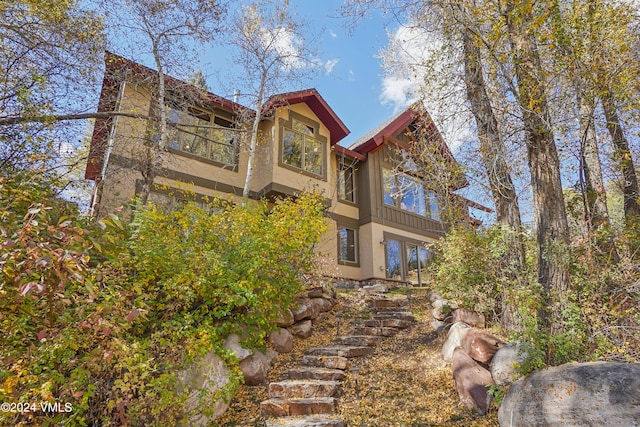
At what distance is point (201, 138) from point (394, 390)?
8670 mm

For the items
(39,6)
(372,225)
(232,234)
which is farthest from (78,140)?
(372,225)

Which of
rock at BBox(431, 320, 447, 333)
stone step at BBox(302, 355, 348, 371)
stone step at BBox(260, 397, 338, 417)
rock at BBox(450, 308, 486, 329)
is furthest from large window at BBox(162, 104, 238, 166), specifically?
stone step at BBox(260, 397, 338, 417)

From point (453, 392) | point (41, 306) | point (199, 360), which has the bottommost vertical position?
point (453, 392)

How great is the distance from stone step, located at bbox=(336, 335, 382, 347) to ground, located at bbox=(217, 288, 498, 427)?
17 centimetres

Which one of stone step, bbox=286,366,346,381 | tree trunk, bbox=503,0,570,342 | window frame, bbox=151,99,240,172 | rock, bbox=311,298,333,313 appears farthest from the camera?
window frame, bbox=151,99,240,172

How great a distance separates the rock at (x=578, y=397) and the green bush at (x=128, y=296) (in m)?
3.08

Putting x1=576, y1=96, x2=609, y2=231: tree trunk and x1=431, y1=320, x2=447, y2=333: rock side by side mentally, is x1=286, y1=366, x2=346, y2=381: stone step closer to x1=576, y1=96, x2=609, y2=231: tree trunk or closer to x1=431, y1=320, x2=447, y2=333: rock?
x1=431, y1=320, x2=447, y2=333: rock

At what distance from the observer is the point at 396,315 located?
7.60 m

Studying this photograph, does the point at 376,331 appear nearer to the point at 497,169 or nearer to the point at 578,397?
the point at 497,169

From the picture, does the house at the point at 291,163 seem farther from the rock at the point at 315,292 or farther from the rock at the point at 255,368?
the rock at the point at 255,368

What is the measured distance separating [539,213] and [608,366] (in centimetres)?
218

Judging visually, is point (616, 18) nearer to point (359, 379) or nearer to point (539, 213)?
point (539, 213)

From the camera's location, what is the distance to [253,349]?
494 cm

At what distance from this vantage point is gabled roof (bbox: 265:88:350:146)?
443 inches
